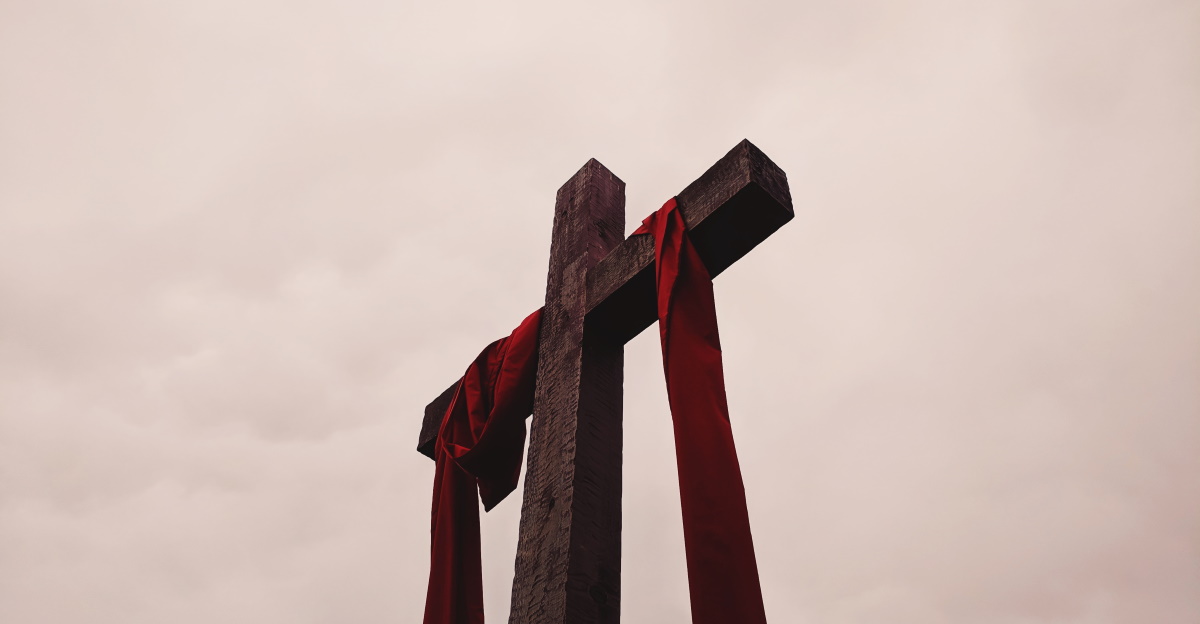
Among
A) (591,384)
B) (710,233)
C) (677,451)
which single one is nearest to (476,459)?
(591,384)

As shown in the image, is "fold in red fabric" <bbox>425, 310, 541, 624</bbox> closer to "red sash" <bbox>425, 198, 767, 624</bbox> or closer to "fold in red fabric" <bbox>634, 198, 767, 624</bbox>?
"red sash" <bbox>425, 198, 767, 624</bbox>

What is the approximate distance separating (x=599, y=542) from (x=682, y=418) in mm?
421

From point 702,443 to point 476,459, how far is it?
110cm

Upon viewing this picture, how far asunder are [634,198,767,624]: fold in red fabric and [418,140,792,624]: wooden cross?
0.46 ft

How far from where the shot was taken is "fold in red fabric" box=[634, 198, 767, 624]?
162 centimetres

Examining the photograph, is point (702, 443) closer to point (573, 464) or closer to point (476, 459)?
point (573, 464)

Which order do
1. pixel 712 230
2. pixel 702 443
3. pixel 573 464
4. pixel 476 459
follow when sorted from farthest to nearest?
pixel 476 459 < pixel 712 230 < pixel 573 464 < pixel 702 443

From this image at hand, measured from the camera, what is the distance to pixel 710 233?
90.4 inches

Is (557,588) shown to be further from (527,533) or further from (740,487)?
(740,487)

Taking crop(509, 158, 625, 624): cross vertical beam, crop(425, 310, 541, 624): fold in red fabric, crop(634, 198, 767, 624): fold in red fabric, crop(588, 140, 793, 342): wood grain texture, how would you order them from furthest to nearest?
crop(425, 310, 541, 624): fold in red fabric < crop(588, 140, 793, 342): wood grain texture < crop(509, 158, 625, 624): cross vertical beam < crop(634, 198, 767, 624): fold in red fabric

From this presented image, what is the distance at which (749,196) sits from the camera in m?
2.19

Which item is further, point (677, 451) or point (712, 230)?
point (712, 230)

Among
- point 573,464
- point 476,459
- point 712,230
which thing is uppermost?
point 712,230

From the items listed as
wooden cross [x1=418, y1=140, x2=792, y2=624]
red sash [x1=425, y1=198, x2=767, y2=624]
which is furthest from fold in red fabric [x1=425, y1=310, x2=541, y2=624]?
wooden cross [x1=418, y1=140, x2=792, y2=624]
